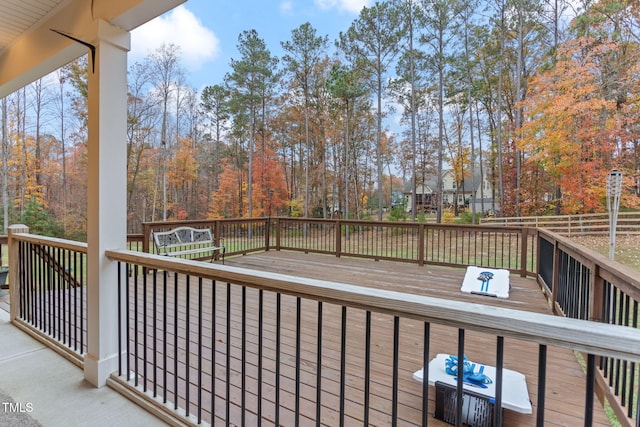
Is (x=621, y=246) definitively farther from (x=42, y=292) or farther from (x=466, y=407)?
(x=42, y=292)

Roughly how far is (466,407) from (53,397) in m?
2.49

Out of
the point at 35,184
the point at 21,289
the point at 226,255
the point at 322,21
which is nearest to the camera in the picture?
the point at 21,289

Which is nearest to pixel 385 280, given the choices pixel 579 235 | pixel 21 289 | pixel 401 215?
pixel 21 289

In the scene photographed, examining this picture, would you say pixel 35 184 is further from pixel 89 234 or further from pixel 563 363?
pixel 563 363

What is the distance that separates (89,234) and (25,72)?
6.27 feet

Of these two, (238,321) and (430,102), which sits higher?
(430,102)

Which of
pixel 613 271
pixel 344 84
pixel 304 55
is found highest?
pixel 304 55

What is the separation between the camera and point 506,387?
1.82m

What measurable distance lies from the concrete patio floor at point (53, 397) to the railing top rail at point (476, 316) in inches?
47.3

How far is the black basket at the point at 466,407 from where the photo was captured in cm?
164

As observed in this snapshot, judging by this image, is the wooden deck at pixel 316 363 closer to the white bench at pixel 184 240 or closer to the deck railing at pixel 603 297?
the deck railing at pixel 603 297

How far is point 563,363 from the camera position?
7.63 ft

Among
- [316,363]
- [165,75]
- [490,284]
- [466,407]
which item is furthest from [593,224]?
[165,75]

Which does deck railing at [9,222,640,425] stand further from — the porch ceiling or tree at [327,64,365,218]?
tree at [327,64,365,218]
